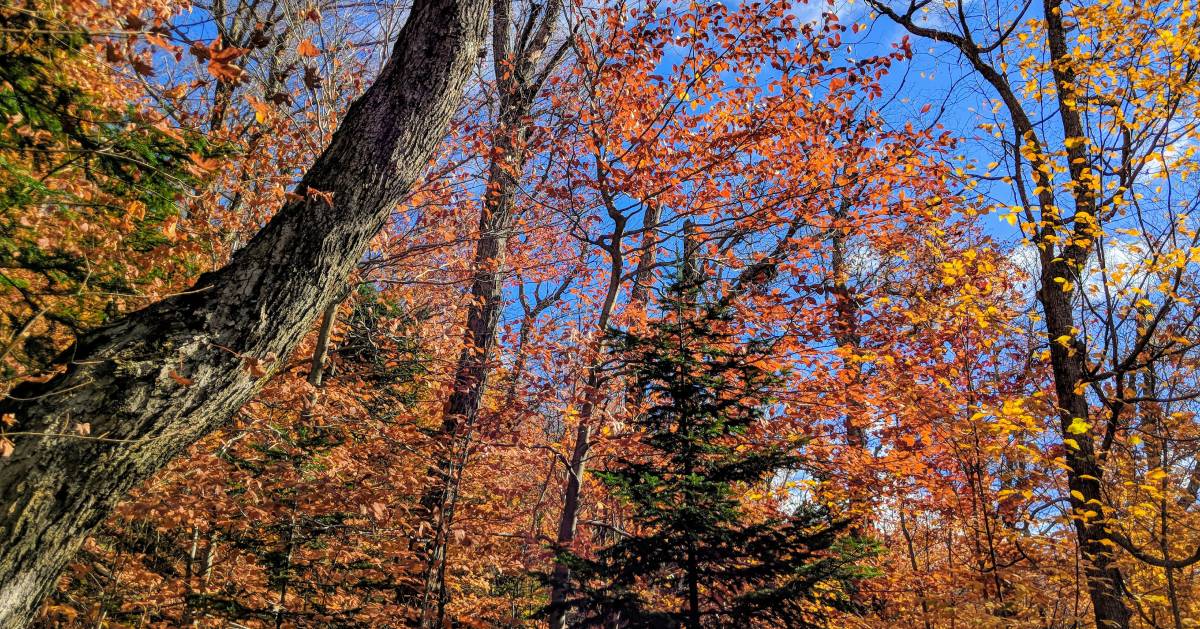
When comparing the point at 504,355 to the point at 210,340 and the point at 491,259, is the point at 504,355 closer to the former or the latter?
the point at 491,259

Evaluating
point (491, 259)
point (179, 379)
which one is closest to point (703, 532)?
point (491, 259)

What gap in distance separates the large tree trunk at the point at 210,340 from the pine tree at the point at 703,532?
366cm

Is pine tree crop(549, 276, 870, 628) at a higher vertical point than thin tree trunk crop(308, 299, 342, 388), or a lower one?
lower

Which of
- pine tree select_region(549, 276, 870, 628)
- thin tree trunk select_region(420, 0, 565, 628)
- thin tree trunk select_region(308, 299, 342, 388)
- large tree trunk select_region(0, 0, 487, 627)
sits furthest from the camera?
thin tree trunk select_region(308, 299, 342, 388)

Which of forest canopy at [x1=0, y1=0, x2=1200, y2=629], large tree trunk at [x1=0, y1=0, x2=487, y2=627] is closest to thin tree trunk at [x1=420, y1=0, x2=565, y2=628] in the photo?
forest canopy at [x1=0, y1=0, x2=1200, y2=629]

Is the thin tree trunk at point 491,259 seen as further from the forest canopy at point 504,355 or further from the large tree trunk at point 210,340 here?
the large tree trunk at point 210,340

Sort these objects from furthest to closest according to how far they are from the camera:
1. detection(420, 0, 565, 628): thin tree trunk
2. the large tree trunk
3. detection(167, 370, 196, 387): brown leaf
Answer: detection(420, 0, 565, 628): thin tree trunk → detection(167, 370, 196, 387): brown leaf → the large tree trunk

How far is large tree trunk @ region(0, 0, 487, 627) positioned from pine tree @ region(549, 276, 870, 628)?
366cm

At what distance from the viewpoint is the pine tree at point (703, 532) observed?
5527mm

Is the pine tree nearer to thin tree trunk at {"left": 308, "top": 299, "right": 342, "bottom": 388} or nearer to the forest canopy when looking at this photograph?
the forest canopy

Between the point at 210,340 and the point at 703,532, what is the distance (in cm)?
449

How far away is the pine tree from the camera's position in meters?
5.53

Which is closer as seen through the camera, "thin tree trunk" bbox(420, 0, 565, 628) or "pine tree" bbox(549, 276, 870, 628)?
"pine tree" bbox(549, 276, 870, 628)

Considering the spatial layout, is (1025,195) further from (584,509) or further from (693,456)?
(584,509)
